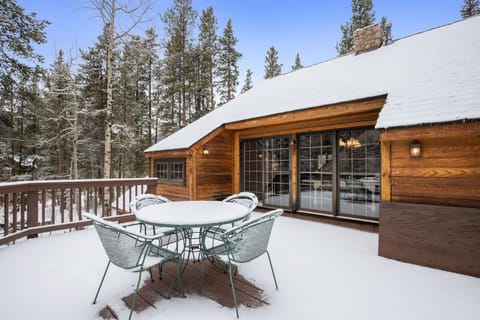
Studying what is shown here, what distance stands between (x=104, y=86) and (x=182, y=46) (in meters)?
5.18

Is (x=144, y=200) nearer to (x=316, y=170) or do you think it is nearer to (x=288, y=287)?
(x=288, y=287)

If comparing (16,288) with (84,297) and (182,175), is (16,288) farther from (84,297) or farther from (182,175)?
(182,175)

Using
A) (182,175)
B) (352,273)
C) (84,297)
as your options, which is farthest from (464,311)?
(182,175)

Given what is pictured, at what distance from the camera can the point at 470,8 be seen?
13430 mm

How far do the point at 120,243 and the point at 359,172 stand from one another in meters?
4.46

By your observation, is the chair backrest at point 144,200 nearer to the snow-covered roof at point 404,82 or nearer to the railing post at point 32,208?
the railing post at point 32,208

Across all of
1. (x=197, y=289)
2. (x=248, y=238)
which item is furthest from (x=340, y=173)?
(x=197, y=289)

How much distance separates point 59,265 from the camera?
9.22ft

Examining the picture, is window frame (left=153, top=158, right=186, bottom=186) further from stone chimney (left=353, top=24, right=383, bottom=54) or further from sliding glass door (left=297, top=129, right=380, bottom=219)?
stone chimney (left=353, top=24, right=383, bottom=54)

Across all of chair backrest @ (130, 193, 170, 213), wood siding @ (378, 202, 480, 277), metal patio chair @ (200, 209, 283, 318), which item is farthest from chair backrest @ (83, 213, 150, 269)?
wood siding @ (378, 202, 480, 277)

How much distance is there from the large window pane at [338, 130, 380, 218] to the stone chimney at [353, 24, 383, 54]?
3861mm

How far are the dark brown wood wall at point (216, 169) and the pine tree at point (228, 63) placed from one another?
974cm

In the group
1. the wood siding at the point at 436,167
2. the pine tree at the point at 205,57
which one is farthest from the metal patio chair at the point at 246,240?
the pine tree at the point at 205,57

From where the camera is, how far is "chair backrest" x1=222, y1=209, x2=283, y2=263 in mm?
1917
